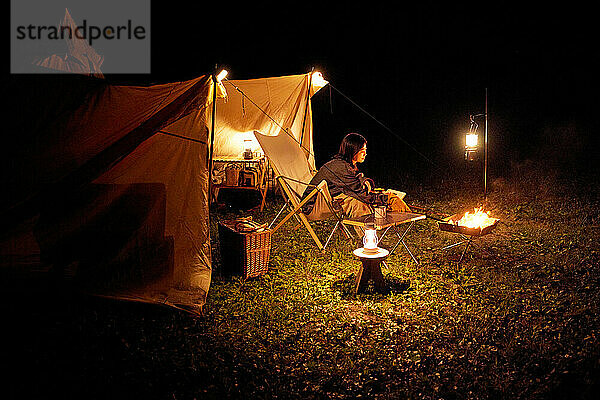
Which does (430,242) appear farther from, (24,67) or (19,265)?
(24,67)

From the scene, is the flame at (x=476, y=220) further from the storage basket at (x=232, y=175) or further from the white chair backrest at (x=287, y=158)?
the storage basket at (x=232, y=175)

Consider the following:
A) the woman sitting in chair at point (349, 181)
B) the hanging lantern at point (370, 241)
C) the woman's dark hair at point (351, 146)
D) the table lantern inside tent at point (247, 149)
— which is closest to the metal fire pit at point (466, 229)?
the woman sitting in chair at point (349, 181)

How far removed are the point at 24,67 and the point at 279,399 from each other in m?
3.41

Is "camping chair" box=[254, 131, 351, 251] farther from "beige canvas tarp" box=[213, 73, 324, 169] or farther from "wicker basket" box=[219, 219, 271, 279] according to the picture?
"beige canvas tarp" box=[213, 73, 324, 169]

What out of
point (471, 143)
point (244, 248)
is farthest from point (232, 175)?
point (471, 143)

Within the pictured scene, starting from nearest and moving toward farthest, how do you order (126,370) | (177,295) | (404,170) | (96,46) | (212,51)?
(126,370), (177,295), (96,46), (404,170), (212,51)

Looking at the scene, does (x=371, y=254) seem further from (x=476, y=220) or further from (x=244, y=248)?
(x=476, y=220)

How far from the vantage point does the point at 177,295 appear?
3.31m

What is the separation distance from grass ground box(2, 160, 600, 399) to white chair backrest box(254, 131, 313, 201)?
824mm

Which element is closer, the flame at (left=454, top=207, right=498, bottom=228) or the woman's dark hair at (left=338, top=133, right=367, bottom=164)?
the flame at (left=454, top=207, right=498, bottom=228)

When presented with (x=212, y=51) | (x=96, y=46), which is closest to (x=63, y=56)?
(x=96, y=46)

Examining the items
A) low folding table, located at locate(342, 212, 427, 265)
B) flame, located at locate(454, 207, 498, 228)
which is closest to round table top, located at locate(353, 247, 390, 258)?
low folding table, located at locate(342, 212, 427, 265)

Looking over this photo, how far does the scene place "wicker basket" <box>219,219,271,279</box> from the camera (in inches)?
148

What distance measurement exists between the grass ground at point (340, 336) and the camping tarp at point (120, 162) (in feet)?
1.31
